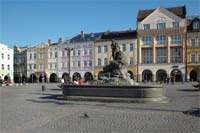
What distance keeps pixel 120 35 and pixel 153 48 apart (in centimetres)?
907

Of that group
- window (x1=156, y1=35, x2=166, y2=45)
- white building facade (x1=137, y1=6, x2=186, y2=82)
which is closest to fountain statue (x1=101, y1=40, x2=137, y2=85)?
white building facade (x1=137, y1=6, x2=186, y2=82)

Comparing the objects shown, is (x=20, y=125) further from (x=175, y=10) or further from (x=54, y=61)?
(x=54, y=61)

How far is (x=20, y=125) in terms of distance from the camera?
9.07 meters

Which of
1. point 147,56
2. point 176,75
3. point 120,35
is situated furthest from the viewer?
point 120,35

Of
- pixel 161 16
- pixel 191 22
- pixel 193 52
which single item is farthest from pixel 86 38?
pixel 193 52

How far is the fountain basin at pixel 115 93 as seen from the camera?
15609 mm

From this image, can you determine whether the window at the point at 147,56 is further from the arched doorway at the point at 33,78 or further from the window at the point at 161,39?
the arched doorway at the point at 33,78

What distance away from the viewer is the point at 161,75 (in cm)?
5853

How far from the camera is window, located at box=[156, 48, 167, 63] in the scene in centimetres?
5728

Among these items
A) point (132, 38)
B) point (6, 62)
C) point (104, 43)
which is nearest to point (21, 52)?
point (6, 62)

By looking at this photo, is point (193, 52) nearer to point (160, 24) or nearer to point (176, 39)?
point (176, 39)

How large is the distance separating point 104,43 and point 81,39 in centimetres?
745

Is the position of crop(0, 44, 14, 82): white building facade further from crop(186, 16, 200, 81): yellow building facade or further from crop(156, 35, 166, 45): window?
crop(186, 16, 200, 81): yellow building facade

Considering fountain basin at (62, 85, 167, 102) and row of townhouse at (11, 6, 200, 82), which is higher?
row of townhouse at (11, 6, 200, 82)
